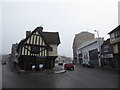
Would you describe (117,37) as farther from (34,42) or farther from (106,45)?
(34,42)

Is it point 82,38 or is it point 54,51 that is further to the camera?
point 82,38

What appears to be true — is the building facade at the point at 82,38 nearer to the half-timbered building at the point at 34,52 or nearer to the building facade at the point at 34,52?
the building facade at the point at 34,52

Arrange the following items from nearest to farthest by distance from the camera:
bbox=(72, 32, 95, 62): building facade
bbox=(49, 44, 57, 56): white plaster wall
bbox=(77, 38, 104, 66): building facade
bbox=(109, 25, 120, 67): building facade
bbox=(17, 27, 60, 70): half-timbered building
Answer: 1. bbox=(17, 27, 60, 70): half-timbered building
2. bbox=(109, 25, 120, 67): building facade
3. bbox=(49, 44, 57, 56): white plaster wall
4. bbox=(77, 38, 104, 66): building facade
5. bbox=(72, 32, 95, 62): building facade

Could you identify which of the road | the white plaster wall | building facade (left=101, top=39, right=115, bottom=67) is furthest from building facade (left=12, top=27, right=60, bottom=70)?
building facade (left=101, top=39, right=115, bottom=67)

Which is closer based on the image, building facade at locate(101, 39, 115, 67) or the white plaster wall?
the white plaster wall

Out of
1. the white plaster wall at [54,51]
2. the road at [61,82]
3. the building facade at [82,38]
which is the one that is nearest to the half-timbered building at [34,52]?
the white plaster wall at [54,51]

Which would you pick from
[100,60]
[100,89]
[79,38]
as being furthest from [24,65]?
[79,38]

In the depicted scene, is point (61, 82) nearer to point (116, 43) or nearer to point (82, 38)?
point (116, 43)

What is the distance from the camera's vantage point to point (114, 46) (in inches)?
1125

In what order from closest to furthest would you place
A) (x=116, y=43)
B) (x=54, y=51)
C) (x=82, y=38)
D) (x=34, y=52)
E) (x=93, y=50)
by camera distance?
(x=34, y=52) → (x=116, y=43) → (x=54, y=51) → (x=93, y=50) → (x=82, y=38)

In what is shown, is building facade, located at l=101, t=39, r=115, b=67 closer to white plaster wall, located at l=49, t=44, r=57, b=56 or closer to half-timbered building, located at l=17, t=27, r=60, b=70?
white plaster wall, located at l=49, t=44, r=57, b=56

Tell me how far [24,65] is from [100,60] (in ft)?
77.8

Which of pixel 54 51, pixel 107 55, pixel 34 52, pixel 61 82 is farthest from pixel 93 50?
pixel 61 82

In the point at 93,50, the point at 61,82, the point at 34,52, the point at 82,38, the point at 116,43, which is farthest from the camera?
the point at 82,38
